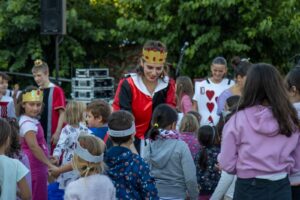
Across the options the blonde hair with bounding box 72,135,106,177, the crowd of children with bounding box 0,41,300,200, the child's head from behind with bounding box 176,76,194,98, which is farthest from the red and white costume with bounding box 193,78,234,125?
the blonde hair with bounding box 72,135,106,177

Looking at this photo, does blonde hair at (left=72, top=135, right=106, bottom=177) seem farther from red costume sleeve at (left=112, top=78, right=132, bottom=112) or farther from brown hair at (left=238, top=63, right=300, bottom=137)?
red costume sleeve at (left=112, top=78, right=132, bottom=112)

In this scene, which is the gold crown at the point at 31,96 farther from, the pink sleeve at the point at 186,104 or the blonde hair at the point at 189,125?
the pink sleeve at the point at 186,104

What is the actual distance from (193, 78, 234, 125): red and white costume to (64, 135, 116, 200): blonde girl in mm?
4682

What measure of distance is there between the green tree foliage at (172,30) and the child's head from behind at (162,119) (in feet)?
30.7

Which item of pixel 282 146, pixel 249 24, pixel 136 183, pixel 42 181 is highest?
pixel 249 24

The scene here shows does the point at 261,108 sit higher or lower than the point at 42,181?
higher

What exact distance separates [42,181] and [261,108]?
3.14m

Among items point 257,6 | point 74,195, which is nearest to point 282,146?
point 74,195

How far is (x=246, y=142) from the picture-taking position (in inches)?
175

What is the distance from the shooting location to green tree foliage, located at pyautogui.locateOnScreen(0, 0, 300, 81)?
49.7ft

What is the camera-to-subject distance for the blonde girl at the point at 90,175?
4.72 metres

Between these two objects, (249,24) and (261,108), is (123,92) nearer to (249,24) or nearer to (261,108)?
(261,108)

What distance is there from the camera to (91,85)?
15.8 meters

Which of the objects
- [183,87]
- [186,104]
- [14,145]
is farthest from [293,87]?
[183,87]
